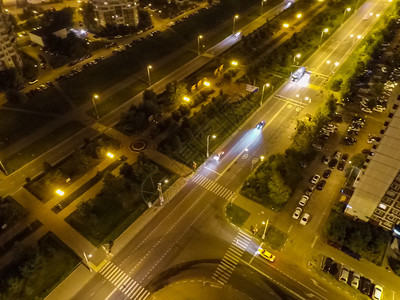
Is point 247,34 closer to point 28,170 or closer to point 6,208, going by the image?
point 28,170

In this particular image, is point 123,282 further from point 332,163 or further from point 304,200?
point 332,163

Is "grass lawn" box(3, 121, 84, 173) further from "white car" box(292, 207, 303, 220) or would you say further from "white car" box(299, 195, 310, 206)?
"white car" box(299, 195, 310, 206)

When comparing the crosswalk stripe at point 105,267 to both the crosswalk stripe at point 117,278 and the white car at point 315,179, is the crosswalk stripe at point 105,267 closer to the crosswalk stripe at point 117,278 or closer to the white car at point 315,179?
the crosswalk stripe at point 117,278

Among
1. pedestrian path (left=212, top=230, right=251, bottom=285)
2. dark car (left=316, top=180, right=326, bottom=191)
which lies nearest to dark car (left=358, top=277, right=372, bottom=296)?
pedestrian path (left=212, top=230, right=251, bottom=285)

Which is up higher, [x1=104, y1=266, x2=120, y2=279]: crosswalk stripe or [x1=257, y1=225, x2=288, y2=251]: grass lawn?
[x1=257, y1=225, x2=288, y2=251]: grass lawn

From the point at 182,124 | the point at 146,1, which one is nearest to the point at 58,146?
the point at 182,124

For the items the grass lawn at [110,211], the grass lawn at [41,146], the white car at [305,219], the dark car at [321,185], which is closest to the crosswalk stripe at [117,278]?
the grass lawn at [110,211]
